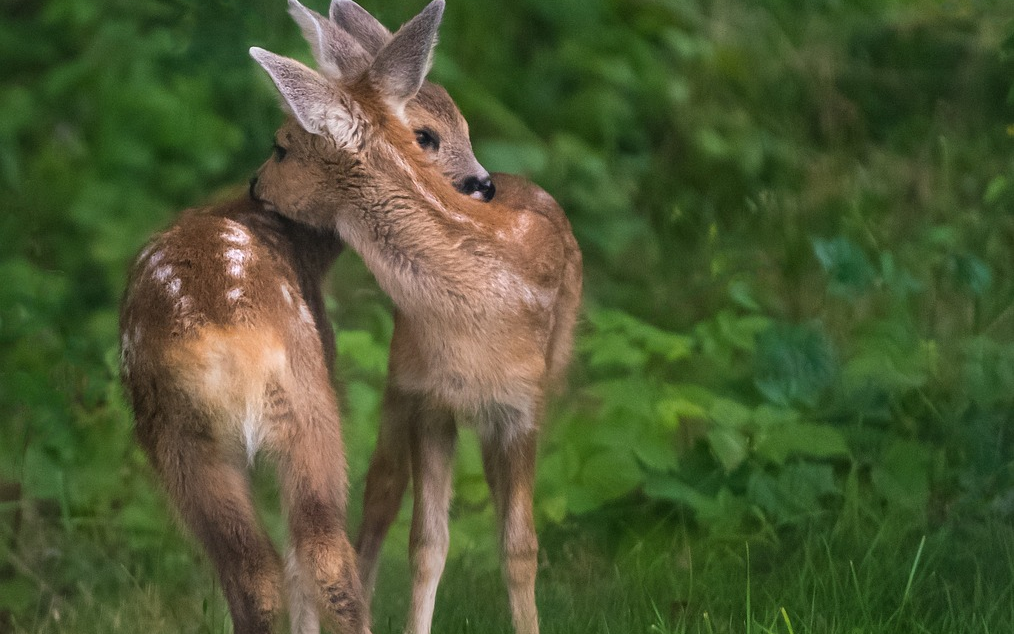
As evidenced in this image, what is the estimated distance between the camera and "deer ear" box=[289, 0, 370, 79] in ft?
15.1

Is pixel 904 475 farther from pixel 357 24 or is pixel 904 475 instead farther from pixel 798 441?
pixel 357 24

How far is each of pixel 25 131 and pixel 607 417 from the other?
3222 mm

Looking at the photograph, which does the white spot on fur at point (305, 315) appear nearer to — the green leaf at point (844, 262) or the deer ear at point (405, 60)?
the deer ear at point (405, 60)

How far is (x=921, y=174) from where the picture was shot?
731cm

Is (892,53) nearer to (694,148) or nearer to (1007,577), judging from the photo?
(694,148)

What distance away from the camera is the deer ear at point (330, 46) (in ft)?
15.1

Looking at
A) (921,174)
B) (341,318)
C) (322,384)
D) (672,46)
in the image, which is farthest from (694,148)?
(322,384)

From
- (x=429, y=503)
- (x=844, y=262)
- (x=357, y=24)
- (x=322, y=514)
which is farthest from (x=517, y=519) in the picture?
(x=357, y=24)

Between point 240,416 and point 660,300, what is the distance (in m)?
3.53

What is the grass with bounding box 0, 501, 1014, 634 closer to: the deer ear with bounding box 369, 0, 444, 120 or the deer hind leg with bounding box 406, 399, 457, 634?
the deer hind leg with bounding box 406, 399, 457, 634

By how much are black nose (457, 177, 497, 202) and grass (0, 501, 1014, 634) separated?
1.26 meters

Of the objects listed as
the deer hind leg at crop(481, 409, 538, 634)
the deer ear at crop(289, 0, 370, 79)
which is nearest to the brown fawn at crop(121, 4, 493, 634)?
the deer hind leg at crop(481, 409, 538, 634)

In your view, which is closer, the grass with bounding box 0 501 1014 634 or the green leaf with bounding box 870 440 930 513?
the grass with bounding box 0 501 1014 634

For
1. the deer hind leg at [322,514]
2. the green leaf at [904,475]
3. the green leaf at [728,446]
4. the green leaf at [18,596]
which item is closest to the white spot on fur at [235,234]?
the deer hind leg at [322,514]
